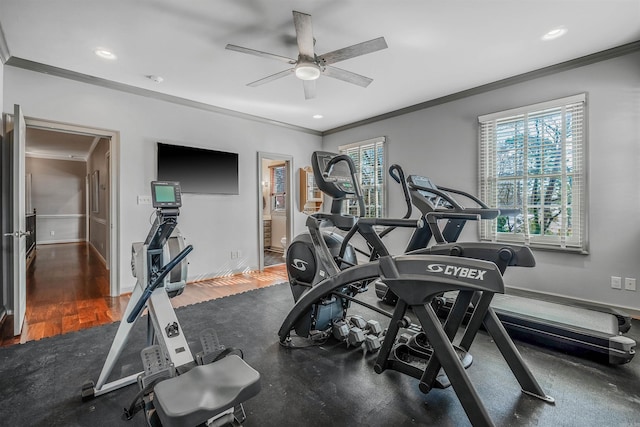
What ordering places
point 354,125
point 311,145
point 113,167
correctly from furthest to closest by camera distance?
point 311,145
point 354,125
point 113,167

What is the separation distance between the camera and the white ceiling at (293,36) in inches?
93.2

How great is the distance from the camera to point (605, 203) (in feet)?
10.1

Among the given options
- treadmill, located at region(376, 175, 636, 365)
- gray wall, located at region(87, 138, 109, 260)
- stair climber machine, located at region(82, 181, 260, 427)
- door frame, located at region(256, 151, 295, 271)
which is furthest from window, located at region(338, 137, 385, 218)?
gray wall, located at region(87, 138, 109, 260)

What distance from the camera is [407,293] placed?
1.63 m

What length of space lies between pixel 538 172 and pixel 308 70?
2.88 m

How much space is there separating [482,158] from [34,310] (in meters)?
5.56

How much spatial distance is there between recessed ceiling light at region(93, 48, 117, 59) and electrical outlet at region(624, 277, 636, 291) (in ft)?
18.4

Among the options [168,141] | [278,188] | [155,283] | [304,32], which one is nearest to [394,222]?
[155,283]

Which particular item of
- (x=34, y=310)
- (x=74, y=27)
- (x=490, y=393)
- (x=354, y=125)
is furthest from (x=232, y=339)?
(x=354, y=125)

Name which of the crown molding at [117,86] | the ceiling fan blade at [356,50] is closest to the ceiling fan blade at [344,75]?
the ceiling fan blade at [356,50]

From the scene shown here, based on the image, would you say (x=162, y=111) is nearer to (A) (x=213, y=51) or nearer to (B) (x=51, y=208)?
(A) (x=213, y=51)

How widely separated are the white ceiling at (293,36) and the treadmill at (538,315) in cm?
140

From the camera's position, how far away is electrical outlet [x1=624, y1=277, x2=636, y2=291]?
116 inches

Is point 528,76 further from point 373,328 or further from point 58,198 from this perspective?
point 58,198
